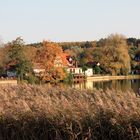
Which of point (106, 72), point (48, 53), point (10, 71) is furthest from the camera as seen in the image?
point (106, 72)

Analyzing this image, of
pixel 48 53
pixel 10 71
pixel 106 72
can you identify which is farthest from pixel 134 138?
pixel 106 72

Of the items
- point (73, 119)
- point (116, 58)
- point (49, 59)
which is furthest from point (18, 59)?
point (73, 119)

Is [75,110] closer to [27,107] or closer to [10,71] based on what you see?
[27,107]

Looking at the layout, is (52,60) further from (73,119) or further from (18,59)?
(73,119)

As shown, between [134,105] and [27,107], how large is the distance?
6.83 ft

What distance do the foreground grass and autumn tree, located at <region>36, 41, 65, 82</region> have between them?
66.9 metres

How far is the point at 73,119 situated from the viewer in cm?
736

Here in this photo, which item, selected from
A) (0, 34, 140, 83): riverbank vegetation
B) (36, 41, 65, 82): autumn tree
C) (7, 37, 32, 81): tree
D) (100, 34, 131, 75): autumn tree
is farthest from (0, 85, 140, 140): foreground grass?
(100, 34, 131, 75): autumn tree

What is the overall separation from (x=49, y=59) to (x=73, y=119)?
6934 cm

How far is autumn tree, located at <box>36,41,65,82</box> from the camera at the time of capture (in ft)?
249

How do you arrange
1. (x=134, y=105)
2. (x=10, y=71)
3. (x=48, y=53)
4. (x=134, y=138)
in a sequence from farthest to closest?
(x=10, y=71)
(x=48, y=53)
(x=134, y=105)
(x=134, y=138)

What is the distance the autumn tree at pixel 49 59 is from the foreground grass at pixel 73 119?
6690cm

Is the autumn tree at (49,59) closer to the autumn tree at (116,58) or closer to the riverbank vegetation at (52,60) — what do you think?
the riverbank vegetation at (52,60)

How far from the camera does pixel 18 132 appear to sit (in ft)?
26.0
